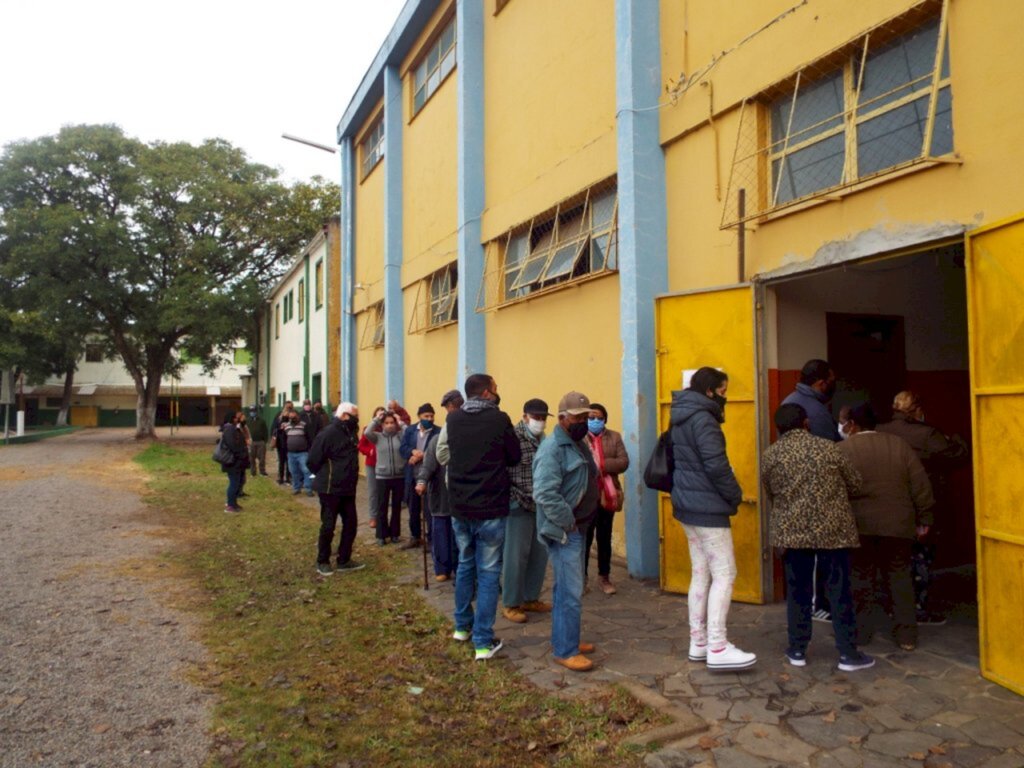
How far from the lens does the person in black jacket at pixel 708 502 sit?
4.84 meters

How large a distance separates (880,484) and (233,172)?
111 ft

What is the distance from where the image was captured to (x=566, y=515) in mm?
4980

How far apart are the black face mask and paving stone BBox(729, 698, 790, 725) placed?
1.87 m

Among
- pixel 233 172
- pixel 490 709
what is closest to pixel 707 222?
pixel 490 709

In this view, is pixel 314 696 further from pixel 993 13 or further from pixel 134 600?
pixel 993 13

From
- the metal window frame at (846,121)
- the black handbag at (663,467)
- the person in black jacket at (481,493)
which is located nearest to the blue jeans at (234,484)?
the person in black jacket at (481,493)

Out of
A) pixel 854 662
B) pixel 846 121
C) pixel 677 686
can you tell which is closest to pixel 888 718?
pixel 854 662

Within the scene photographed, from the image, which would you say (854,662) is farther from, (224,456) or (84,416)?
(84,416)

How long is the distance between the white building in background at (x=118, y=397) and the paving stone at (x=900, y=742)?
2308 inches

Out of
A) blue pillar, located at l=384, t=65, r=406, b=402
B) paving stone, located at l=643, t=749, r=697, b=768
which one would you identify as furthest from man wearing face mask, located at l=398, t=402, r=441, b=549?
blue pillar, located at l=384, t=65, r=406, b=402

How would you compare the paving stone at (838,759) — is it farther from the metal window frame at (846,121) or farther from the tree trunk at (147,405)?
the tree trunk at (147,405)

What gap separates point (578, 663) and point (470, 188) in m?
8.33

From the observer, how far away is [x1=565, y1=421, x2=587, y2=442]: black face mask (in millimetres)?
5188

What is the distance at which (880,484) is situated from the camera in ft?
16.9
